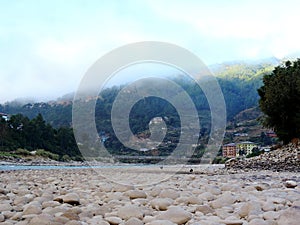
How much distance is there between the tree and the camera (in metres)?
19.8

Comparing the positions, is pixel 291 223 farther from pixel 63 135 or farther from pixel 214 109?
pixel 63 135

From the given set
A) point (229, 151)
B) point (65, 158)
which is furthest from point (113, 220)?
point (65, 158)

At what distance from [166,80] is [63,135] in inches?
1974

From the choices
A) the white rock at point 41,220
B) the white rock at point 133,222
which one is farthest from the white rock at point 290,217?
the white rock at point 41,220

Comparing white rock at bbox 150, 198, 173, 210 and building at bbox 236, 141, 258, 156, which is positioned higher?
white rock at bbox 150, 198, 173, 210

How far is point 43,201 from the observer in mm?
4398

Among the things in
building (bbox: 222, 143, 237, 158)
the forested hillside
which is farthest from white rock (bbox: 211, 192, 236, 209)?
building (bbox: 222, 143, 237, 158)

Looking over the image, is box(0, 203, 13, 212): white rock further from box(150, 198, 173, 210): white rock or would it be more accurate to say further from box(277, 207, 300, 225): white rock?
box(277, 207, 300, 225): white rock

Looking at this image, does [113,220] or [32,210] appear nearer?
[113,220]

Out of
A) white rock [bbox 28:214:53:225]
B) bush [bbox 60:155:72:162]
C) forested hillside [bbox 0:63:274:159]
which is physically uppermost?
forested hillside [bbox 0:63:274:159]

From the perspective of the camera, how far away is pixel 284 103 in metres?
20.4

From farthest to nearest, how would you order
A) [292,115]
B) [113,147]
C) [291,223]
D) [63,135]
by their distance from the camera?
[63,135]
[292,115]
[113,147]
[291,223]

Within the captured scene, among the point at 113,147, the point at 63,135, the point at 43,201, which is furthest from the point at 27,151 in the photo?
the point at 43,201

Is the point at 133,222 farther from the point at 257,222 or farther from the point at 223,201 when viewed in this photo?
the point at 223,201
